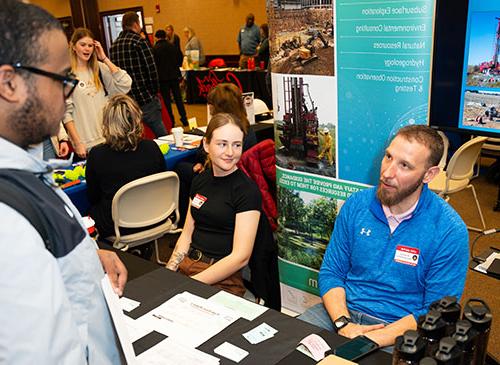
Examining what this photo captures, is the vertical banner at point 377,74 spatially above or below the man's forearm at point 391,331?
above

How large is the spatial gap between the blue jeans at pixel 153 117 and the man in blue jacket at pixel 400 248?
11.7 ft

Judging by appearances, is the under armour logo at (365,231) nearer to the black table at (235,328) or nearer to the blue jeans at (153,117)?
the black table at (235,328)

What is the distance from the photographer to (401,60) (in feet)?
6.46

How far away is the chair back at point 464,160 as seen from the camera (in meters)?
3.38

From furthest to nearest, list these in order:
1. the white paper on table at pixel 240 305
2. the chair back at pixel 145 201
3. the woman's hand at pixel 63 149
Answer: the woman's hand at pixel 63 149
the chair back at pixel 145 201
the white paper on table at pixel 240 305

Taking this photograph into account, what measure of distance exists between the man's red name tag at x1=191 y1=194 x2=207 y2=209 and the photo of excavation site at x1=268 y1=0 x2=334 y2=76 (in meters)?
0.76

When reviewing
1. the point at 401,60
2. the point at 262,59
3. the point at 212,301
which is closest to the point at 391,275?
the point at 212,301

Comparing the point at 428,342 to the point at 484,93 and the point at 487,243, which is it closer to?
the point at 484,93

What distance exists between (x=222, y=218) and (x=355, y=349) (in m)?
1.04

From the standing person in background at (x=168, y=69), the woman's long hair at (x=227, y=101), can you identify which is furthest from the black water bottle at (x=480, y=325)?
the standing person in background at (x=168, y=69)

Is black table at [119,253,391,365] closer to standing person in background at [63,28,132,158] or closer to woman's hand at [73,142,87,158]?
woman's hand at [73,142,87,158]

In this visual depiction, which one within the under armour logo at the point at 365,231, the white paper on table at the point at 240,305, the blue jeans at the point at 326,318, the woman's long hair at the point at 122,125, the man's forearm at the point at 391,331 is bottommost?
the blue jeans at the point at 326,318

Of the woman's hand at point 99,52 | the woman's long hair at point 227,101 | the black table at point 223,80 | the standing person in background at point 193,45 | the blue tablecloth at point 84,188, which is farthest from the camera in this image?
the standing person in background at point 193,45

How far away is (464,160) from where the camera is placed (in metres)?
3.51
